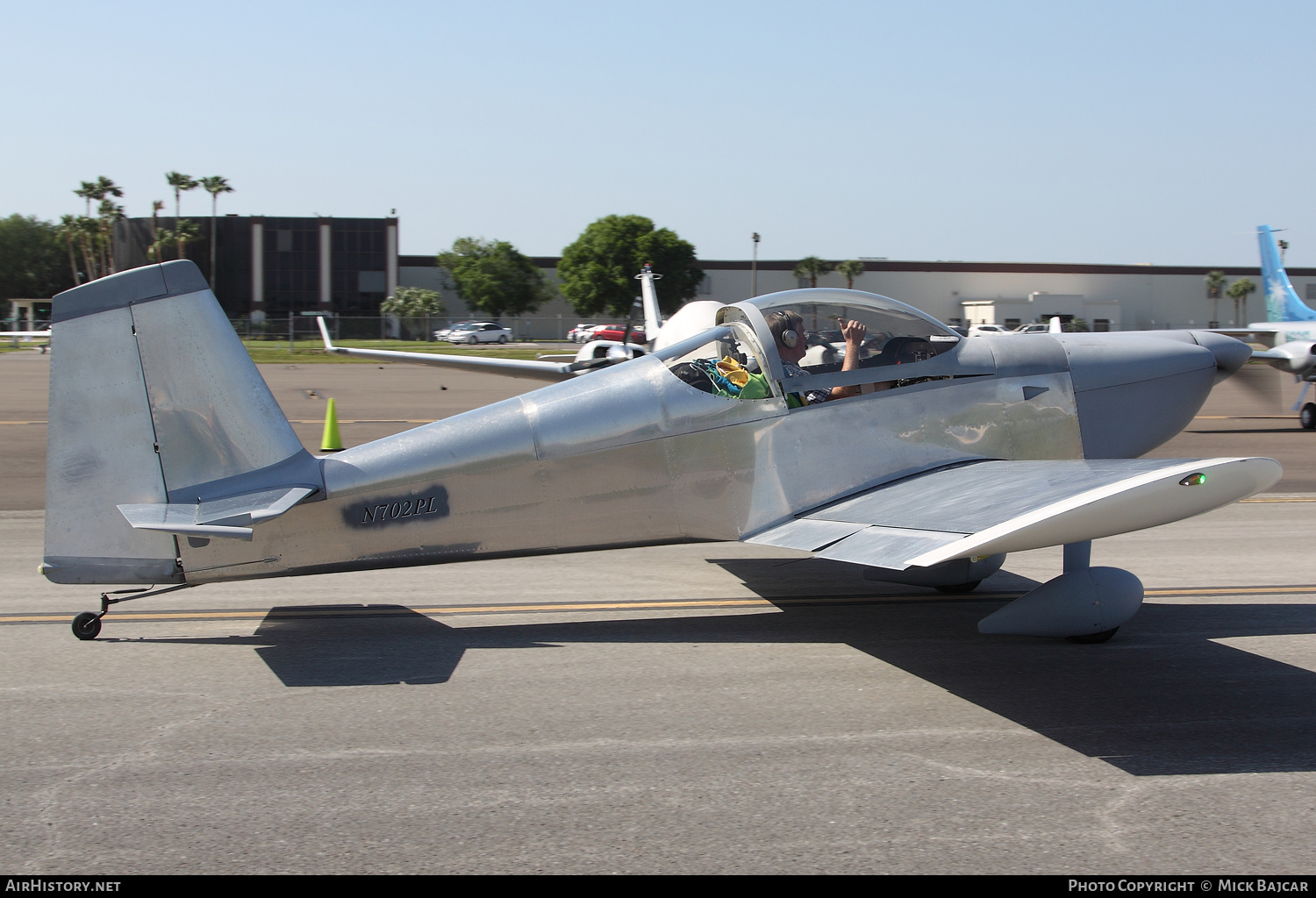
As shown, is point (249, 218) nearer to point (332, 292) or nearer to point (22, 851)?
point (332, 292)

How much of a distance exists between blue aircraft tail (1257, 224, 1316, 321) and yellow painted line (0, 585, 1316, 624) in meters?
21.7

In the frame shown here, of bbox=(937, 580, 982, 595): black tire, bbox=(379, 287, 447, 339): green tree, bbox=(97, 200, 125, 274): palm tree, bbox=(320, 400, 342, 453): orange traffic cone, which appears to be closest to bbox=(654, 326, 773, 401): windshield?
bbox=(937, 580, 982, 595): black tire

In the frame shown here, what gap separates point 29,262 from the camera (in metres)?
107

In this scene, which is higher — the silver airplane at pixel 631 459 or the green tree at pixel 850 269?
the green tree at pixel 850 269

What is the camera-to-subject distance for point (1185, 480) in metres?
4.38

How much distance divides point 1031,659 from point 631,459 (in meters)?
2.62

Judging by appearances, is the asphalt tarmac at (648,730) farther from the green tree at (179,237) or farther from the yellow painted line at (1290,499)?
the green tree at (179,237)

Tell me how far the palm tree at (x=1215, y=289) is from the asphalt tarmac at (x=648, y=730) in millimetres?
95735

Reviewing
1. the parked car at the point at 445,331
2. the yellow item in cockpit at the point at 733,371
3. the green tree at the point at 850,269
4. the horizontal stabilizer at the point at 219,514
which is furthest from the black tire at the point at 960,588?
the green tree at the point at 850,269

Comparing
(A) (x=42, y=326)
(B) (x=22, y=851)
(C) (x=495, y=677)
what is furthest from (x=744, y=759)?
(A) (x=42, y=326)

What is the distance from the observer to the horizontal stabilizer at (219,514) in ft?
17.6

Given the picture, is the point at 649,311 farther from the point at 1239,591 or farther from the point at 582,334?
the point at 582,334

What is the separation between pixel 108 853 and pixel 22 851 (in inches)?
11.6

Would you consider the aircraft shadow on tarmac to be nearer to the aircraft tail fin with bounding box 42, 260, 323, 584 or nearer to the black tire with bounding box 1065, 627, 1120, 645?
the black tire with bounding box 1065, 627, 1120, 645
